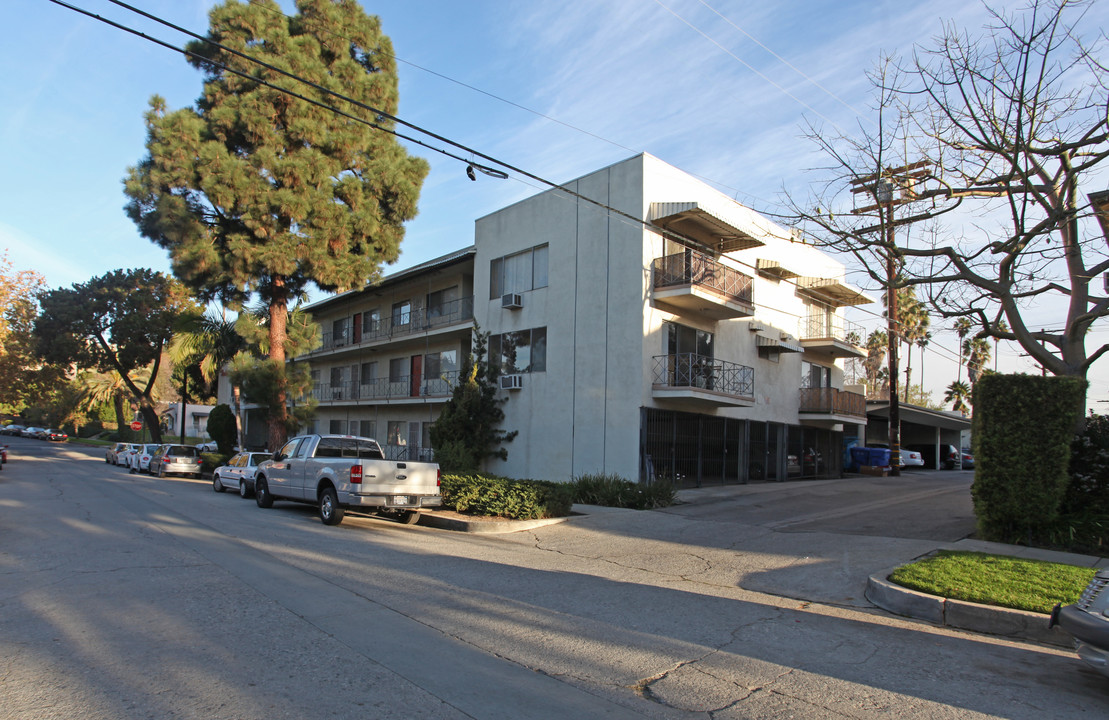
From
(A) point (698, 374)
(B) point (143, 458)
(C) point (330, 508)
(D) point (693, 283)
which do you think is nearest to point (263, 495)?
(C) point (330, 508)

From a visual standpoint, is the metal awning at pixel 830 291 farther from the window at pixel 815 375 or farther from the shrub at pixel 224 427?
the shrub at pixel 224 427

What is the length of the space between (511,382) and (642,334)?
5.61m

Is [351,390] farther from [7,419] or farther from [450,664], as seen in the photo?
[7,419]

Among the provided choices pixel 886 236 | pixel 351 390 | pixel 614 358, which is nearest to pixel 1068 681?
pixel 886 236

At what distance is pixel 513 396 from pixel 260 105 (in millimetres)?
12880

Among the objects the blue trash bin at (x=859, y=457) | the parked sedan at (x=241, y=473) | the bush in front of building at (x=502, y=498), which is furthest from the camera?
the blue trash bin at (x=859, y=457)

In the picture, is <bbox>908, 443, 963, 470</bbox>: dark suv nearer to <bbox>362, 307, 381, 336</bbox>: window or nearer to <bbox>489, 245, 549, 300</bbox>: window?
<bbox>489, 245, 549, 300</bbox>: window

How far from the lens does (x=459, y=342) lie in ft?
93.3

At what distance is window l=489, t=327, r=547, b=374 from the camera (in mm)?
23016

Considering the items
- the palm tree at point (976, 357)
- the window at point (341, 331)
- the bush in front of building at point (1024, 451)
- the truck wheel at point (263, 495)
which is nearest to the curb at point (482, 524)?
the truck wheel at point (263, 495)

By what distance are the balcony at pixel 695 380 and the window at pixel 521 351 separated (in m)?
4.31

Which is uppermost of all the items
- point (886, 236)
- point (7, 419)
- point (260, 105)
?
point (260, 105)

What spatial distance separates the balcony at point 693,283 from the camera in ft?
65.6

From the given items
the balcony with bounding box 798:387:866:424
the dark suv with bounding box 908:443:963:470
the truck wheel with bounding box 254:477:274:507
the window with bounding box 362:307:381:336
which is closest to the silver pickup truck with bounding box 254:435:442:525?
the truck wheel with bounding box 254:477:274:507
